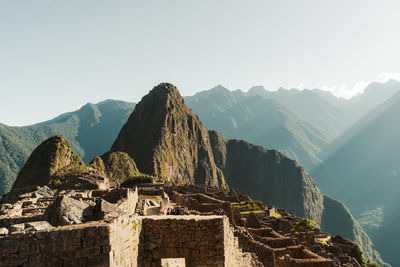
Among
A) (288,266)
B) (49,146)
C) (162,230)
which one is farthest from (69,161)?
(162,230)

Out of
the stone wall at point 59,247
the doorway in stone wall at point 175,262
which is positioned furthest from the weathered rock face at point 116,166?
the stone wall at point 59,247

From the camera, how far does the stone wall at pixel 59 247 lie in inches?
194

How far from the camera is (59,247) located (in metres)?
5.13

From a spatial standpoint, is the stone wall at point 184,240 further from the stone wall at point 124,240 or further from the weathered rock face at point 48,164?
the weathered rock face at point 48,164

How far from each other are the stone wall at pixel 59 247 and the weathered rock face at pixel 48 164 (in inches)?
3932

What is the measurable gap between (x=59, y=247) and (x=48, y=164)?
112271 mm

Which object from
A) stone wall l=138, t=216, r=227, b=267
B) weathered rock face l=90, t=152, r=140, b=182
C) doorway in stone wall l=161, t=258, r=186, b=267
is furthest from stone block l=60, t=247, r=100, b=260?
weathered rock face l=90, t=152, r=140, b=182

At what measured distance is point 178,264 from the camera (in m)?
7.82

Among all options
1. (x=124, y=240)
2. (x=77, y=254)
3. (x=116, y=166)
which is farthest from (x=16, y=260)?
(x=116, y=166)

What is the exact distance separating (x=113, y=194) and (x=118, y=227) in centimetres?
1283

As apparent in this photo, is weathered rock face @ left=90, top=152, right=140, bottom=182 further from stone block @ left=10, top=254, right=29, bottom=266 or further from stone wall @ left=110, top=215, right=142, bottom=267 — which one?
stone block @ left=10, top=254, right=29, bottom=266

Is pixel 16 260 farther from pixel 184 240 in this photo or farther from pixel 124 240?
pixel 184 240

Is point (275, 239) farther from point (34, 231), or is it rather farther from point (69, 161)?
point (69, 161)

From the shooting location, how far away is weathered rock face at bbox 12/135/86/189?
10014 centimetres
